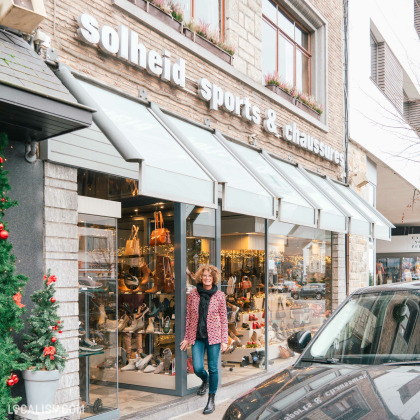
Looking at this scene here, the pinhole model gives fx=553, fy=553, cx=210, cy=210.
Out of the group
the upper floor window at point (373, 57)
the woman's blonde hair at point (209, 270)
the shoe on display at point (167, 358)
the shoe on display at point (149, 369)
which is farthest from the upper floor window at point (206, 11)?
the upper floor window at point (373, 57)

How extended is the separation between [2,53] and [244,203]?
341 centimetres

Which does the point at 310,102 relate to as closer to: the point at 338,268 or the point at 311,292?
the point at 338,268

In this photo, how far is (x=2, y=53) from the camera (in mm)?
4777

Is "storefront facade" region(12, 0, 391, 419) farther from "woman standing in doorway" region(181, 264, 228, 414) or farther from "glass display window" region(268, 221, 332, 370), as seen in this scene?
"woman standing in doorway" region(181, 264, 228, 414)

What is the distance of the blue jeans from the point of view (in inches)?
276

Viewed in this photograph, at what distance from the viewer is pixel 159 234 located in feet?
26.8

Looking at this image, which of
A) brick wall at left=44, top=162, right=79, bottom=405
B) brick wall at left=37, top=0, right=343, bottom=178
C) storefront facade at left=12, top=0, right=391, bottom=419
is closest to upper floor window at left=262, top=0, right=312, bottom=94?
storefront facade at left=12, top=0, right=391, bottom=419

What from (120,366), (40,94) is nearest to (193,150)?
(40,94)

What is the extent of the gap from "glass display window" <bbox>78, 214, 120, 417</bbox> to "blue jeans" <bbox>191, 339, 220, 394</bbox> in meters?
1.06

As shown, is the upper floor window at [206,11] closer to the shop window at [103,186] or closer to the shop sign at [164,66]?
the shop sign at [164,66]

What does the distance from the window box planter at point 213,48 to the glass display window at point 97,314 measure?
3400 mm

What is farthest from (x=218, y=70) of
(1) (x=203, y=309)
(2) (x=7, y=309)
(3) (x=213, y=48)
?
(2) (x=7, y=309)

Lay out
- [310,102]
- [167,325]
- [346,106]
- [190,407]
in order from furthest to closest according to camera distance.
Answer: [346,106] < [310,102] < [167,325] < [190,407]

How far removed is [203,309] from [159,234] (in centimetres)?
150
